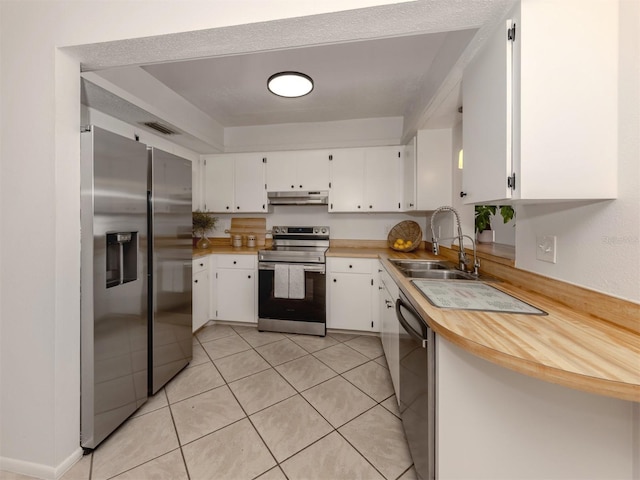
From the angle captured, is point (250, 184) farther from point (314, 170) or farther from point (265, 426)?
point (265, 426)

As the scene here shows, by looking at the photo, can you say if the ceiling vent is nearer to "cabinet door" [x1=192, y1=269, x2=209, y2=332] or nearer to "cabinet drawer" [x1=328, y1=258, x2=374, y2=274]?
"cabinet door" [x1=192, y1=269, x2=209, y2=332]

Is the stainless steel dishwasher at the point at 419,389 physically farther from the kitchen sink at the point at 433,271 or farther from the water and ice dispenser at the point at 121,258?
the water and ice dispenser at the point at 121,258

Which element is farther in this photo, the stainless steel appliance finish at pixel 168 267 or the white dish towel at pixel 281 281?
the white dish towel at pixel 281 281

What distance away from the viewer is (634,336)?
0.84 m

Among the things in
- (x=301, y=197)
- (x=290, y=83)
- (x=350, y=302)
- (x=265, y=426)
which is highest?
(x=290, y=83)

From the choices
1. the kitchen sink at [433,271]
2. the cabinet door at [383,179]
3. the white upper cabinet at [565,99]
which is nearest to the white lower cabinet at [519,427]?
the white upper cabinet at [565,99]

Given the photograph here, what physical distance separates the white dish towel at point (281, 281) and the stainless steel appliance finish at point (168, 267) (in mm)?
917

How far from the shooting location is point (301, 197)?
3254 millimetres

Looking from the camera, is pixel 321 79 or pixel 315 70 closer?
pixel 315 70

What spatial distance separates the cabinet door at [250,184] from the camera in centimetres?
336

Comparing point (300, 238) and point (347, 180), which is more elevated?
point (347, 180)

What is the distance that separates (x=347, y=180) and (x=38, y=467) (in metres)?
3.14

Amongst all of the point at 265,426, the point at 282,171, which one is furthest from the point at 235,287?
the point at 265,426

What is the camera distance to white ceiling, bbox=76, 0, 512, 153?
3.91 ft
